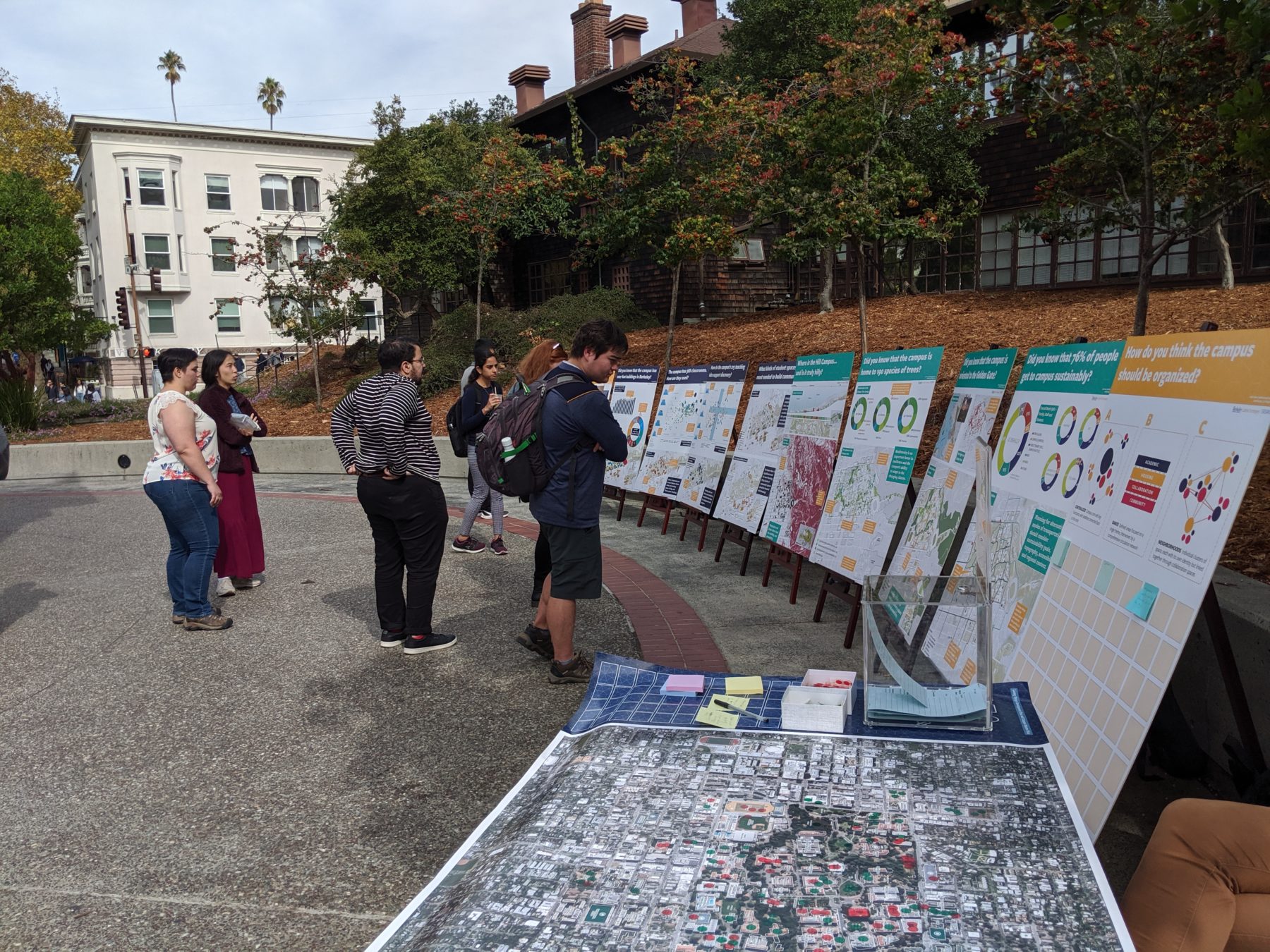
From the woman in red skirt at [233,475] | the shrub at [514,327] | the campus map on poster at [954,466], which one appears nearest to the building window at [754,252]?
the shrub at [514,327]

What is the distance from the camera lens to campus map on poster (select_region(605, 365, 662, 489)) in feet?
34.0

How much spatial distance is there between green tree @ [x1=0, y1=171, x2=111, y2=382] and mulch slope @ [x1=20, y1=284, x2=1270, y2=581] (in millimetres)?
6851

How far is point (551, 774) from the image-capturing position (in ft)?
6.39

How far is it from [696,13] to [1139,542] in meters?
30.3

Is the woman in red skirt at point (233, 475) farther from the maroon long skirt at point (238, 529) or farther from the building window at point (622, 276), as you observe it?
the building window at point (622, 276)

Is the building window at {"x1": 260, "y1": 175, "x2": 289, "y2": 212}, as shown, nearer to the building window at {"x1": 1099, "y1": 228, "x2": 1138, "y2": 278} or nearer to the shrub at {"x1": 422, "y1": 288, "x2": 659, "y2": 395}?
the shrub at {"x1": 422, "y1": 288, "x2": 659, "y2": 395}

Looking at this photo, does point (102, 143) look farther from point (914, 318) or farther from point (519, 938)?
point (519, 938)

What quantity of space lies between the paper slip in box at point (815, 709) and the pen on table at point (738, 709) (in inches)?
1.6

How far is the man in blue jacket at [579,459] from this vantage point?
16.5ft

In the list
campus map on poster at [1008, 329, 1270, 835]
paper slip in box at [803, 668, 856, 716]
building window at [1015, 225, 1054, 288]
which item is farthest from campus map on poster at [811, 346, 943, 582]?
building window at [1015, 225, 1054, 288]

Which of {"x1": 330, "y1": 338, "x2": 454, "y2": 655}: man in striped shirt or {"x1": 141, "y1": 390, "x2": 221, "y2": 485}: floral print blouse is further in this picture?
{"x1": 141, "y1": 390, "x2": 221, "y2": 485}: floral print blouse

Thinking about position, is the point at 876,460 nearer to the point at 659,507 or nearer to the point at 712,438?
the point at 712,438

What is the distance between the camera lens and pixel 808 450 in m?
6.81

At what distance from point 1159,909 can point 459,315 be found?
22467mm
